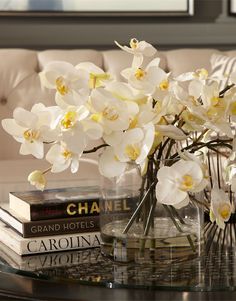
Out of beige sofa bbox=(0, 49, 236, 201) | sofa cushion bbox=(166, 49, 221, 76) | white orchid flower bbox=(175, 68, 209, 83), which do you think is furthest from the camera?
sofa cushion bbox=(166, 49, 221, 76)

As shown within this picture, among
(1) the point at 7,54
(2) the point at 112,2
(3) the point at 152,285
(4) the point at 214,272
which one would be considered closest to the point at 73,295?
(3) the point at 152,285

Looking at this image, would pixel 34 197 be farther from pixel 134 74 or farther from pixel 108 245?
pixel 134 74

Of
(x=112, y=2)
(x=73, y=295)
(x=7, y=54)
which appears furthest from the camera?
(x=112, y=2)

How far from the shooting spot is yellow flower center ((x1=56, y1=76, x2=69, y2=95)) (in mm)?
906

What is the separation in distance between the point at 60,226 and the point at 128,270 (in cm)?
15

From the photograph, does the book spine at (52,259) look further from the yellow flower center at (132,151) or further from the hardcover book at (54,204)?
the yellow flower center at (132,151)

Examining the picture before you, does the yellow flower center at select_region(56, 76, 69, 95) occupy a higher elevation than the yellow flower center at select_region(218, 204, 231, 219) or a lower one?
higher

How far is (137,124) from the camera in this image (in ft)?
3.01

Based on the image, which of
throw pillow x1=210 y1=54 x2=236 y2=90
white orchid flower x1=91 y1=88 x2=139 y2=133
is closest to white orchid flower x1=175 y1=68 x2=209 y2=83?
white orchid flower x1=91 y1=88 x2=139 y2=133

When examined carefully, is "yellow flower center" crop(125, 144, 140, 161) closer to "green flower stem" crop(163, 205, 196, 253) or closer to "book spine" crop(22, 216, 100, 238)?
"green flower stem" crop(163, 205, 196, 253)

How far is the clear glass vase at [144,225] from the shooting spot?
3.18 feet

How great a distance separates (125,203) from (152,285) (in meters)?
0.14

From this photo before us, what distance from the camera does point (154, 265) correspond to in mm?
967

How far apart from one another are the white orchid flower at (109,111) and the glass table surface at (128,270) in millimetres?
186
